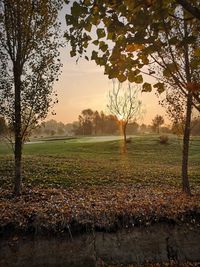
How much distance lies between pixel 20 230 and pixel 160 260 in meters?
4.04

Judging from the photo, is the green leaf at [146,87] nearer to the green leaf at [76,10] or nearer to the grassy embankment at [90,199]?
the green leaf at [76,10]

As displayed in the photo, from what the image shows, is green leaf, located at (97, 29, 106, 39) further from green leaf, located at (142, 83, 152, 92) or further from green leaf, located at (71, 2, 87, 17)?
green leaf, located at (142, 83, 152, 92)

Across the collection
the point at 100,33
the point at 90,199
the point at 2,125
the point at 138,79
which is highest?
the point at 100,33

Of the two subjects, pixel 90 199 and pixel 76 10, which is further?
pixel 90 199

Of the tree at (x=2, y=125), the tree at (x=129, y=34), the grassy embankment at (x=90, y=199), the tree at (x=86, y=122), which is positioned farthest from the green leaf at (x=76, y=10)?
the tree at (x=86, y=122)

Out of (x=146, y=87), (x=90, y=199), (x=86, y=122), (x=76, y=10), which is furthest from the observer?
Result: (x=86, y=122)

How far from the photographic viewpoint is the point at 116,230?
8875 mm

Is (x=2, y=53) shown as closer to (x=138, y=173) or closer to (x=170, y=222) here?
(x=170, y=222)

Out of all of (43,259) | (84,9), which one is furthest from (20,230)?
(84,9)

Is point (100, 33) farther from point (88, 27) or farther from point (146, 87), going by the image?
point (146, 87)

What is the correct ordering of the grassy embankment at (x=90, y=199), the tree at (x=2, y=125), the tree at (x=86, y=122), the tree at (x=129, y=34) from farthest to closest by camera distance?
the tree at (x=86, y=122) → the tree at (x=2, y=125) → the grassy embankment at (x=90, y=199) → the tree at (x=129, y=34)

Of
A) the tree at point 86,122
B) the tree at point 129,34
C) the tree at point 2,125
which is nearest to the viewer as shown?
the tree at point 129,34

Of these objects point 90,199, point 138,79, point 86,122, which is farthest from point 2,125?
point 86,122

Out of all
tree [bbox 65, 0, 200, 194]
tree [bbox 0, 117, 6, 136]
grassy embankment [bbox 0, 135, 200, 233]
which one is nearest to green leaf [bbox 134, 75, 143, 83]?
tree [bbox 65, 0, 200, 194]
